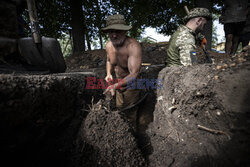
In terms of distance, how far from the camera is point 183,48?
2465mm

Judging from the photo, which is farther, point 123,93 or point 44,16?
point 44,16

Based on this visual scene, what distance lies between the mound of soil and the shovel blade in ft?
6.36

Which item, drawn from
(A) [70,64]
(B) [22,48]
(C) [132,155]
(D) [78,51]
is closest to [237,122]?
(C) [132,155]

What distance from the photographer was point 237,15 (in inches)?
161

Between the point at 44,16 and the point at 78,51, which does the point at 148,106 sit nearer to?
the point at 78,51

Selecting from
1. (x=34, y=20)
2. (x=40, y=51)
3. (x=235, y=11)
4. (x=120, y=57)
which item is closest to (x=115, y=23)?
(x=120, y=57)

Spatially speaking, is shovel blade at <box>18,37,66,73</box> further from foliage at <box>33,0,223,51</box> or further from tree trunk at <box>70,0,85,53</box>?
foliage at <box>33,0,223,51</box>

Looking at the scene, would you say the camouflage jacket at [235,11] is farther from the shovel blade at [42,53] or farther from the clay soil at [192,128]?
the shovel blade at [42,53]

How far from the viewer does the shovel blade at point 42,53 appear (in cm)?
210

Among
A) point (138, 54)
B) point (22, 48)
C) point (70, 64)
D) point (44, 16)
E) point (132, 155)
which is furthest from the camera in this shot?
point (44, 16)

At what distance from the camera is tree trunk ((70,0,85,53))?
21.8 ft

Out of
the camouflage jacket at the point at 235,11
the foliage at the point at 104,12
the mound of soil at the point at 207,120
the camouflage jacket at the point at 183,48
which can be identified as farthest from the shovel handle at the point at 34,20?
the foliage at the point at 104,12

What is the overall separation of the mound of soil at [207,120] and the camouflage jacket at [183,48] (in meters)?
0.80

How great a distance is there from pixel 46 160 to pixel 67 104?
60cm
